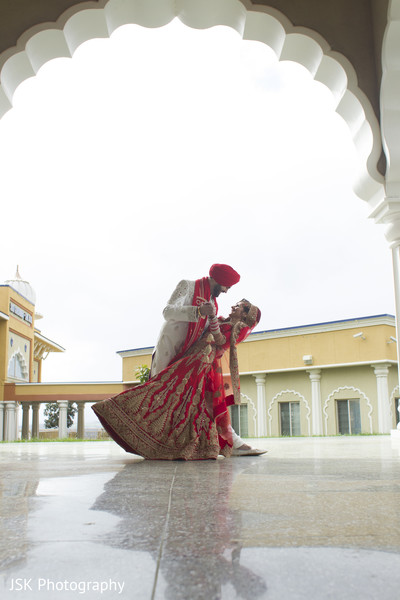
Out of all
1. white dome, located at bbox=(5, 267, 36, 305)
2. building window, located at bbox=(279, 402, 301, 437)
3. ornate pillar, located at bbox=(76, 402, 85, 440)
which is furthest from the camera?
white dome, located at bbox=(5, 267, 36, 305)

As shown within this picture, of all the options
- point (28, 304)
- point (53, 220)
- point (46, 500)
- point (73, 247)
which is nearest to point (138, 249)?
point (73, 247)

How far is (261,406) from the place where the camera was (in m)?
18.4

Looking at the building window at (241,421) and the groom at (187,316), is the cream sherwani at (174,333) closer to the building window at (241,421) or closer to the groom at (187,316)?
the groom at (187,316)

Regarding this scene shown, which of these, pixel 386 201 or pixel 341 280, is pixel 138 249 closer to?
pixel 341 280

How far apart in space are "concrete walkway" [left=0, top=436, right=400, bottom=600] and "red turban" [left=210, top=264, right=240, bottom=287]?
73.7 inches

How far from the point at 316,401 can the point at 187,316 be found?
1480cm

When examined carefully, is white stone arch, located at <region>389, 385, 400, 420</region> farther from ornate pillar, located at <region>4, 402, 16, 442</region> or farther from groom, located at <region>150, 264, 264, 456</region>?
ornate pillar, located at <region>4, 402, 16, 442</region>

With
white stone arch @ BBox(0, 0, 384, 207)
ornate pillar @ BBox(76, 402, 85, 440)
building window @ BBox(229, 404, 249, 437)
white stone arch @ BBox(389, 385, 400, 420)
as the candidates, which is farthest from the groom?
ornate pillar @ BBox(76, 402, 85, 440)

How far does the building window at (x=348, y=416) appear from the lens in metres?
16.4

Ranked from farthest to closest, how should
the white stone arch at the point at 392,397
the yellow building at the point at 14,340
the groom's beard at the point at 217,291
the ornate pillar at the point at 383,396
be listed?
1. the yellow building at the point at 14,340
2. the white stone arch at the point at 392,397
3. the ornate pillar at the point at 383,396
4. the groom's beard at the point at 217,291

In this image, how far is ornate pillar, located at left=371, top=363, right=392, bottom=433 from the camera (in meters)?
15.5

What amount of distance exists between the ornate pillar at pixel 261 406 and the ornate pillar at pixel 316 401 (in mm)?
1766

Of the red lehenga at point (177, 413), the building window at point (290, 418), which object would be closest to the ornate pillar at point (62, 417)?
the building window at point (290, 418)

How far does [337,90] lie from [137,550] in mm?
4555
